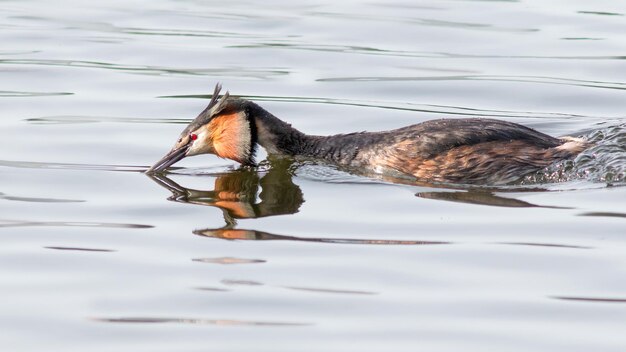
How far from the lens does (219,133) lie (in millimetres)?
11383

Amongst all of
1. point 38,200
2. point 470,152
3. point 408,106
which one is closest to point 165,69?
point 408,106

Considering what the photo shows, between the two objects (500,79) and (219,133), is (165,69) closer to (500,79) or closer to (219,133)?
(500,79)

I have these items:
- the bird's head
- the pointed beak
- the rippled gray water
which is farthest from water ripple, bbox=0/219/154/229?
the bird's head

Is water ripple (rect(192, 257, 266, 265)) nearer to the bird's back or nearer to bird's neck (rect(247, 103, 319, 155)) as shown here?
the bird's back

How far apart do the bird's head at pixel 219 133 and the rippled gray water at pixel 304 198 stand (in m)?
0.20

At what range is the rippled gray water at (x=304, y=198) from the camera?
735 centimetres

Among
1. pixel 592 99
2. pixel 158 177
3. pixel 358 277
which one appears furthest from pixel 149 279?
pixel 592 99

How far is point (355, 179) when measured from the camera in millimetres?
10922

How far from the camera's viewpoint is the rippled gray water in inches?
289

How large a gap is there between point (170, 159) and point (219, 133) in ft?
1.48

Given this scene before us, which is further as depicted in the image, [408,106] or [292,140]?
[408,106]

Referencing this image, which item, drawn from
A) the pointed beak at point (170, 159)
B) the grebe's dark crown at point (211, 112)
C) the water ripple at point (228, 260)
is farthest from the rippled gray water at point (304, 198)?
the grebe's dark crown at point (211, 112)

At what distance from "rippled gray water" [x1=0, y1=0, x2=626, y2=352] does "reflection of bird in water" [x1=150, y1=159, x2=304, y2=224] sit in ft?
0.12

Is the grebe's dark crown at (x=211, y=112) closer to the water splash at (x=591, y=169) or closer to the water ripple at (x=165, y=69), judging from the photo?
the water splash at (x=591, y=169)
